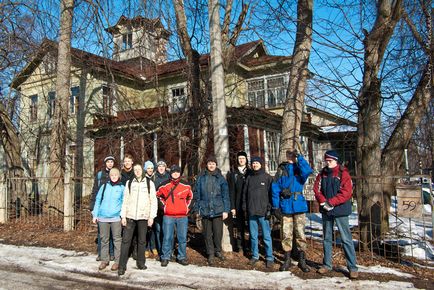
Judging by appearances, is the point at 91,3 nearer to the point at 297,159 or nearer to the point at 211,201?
the point at 211,201

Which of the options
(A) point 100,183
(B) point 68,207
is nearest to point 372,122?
(A) point 100,183

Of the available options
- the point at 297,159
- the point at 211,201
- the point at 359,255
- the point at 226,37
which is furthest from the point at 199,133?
the point at 359,255

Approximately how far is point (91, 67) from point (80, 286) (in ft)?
27.2

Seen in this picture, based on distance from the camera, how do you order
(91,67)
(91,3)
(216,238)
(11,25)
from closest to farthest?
1. (216,238)
2. (91,3)
3. (11,25)
4. (91,67)

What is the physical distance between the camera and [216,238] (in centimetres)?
643

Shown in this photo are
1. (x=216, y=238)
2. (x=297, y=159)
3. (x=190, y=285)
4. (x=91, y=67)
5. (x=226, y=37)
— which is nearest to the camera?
(x=190, y=285)

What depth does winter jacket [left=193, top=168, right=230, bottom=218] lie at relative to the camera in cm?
625

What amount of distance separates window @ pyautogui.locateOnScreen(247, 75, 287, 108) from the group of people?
39.4 ft

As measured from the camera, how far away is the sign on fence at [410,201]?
19.2ft

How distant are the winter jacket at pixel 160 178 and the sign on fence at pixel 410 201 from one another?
4.14 metres

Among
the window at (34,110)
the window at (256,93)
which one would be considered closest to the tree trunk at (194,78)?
the window at (256,93)

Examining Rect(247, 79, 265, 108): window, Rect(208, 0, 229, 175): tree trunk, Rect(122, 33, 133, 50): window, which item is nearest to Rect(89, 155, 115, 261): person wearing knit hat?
Rect(208, 0, 229, 175): tree trunk

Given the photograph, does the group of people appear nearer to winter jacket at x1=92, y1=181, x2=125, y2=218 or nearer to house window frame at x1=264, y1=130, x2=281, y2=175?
winter jacket at x1=92, y1=181, x2=125, y2=218

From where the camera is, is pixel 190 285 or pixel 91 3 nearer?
pixel 190 285
